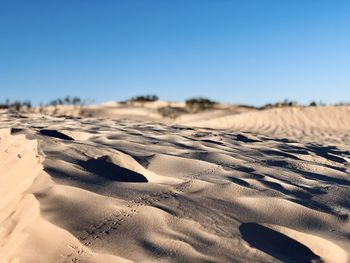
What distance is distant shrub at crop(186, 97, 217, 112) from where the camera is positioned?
60.8 feet

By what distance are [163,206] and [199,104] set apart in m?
17.0

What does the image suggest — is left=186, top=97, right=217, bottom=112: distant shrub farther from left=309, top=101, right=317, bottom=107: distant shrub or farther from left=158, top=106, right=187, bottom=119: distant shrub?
left=309, top=101, right=317, bottom=107: distant shrub

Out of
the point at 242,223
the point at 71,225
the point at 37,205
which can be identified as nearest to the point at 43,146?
the point at 37,205

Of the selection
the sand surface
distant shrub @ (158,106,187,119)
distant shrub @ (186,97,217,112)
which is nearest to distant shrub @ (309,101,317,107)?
distant shrub @ (186,97,217,112)

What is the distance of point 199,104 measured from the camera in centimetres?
1931

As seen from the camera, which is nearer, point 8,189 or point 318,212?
point 318,212

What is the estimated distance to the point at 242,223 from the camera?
235cm

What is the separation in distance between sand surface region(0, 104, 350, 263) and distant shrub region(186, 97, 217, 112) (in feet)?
47.4

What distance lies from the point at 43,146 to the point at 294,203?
191 cm

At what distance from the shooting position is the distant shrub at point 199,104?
18.5 metres

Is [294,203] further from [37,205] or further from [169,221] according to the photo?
[37,205]

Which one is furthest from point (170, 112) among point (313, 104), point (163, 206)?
point (163, 206)

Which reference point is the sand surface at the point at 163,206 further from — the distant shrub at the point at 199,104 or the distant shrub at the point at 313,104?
the distant shrub at the point at 199,104

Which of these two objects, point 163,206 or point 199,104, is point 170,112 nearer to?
point 199,104
